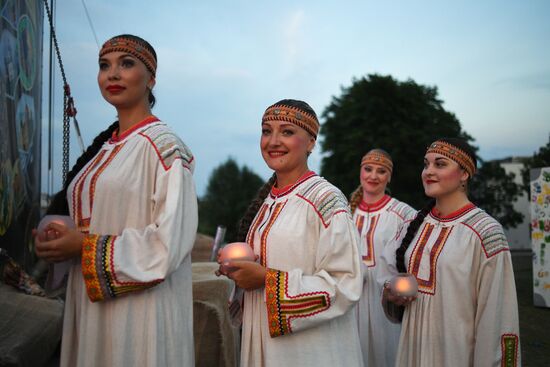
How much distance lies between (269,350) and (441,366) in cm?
142

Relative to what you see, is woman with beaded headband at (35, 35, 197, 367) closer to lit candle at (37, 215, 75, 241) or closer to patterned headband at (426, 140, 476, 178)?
lit candle at (37, 215, 75, 241)

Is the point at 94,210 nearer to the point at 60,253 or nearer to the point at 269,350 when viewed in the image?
the point at 60,253

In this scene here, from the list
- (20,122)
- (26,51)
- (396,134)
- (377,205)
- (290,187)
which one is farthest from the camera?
(396,134)

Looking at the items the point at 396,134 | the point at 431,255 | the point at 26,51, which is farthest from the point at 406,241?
the point at 396,134

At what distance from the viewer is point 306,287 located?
2541mm

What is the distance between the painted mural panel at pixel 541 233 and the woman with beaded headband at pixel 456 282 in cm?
847

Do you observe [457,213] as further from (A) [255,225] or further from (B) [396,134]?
(B) [396,134]

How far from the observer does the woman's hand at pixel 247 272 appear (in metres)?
2.60

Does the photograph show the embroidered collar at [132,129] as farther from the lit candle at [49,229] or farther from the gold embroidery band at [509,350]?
the gold embroidery band at [509,350]

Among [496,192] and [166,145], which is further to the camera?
[496,192]

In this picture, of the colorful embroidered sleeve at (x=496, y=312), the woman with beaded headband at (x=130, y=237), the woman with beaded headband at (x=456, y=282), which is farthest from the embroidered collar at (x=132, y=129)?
the colorful embroidered sleeve at (x=496, y=312)

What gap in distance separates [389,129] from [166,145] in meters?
24.7

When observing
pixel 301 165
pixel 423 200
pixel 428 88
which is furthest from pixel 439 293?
pixel 428 88

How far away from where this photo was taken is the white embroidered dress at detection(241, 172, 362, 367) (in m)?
2.54
